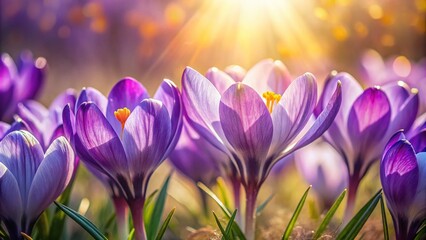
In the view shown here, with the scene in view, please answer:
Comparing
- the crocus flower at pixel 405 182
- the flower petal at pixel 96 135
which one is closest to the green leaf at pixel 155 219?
the flower petal at pixel 96 135

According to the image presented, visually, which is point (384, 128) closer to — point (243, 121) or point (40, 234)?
point (243, 121)

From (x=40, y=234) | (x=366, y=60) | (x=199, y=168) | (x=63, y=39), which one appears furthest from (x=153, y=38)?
(x=40, y=234)

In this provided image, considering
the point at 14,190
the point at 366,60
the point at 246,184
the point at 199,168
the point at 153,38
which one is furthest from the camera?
the point at 153,38

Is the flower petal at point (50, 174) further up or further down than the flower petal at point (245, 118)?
further down

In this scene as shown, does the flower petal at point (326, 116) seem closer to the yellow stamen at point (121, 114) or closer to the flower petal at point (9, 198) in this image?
the yellow stamen at point (121, 114)

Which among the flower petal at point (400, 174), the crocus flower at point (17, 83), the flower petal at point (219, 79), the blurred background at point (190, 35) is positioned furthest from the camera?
the blurred background at point (190, 35)

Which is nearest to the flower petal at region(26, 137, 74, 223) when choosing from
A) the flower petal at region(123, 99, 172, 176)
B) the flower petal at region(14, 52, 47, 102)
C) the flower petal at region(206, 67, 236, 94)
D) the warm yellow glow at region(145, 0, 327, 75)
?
the flower petal at region(123, 99, 172, 176)

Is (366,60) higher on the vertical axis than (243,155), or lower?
higher

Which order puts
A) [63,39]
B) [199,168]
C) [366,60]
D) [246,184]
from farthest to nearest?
[63,39] → [366,60] → [199,168] → [246,184]
